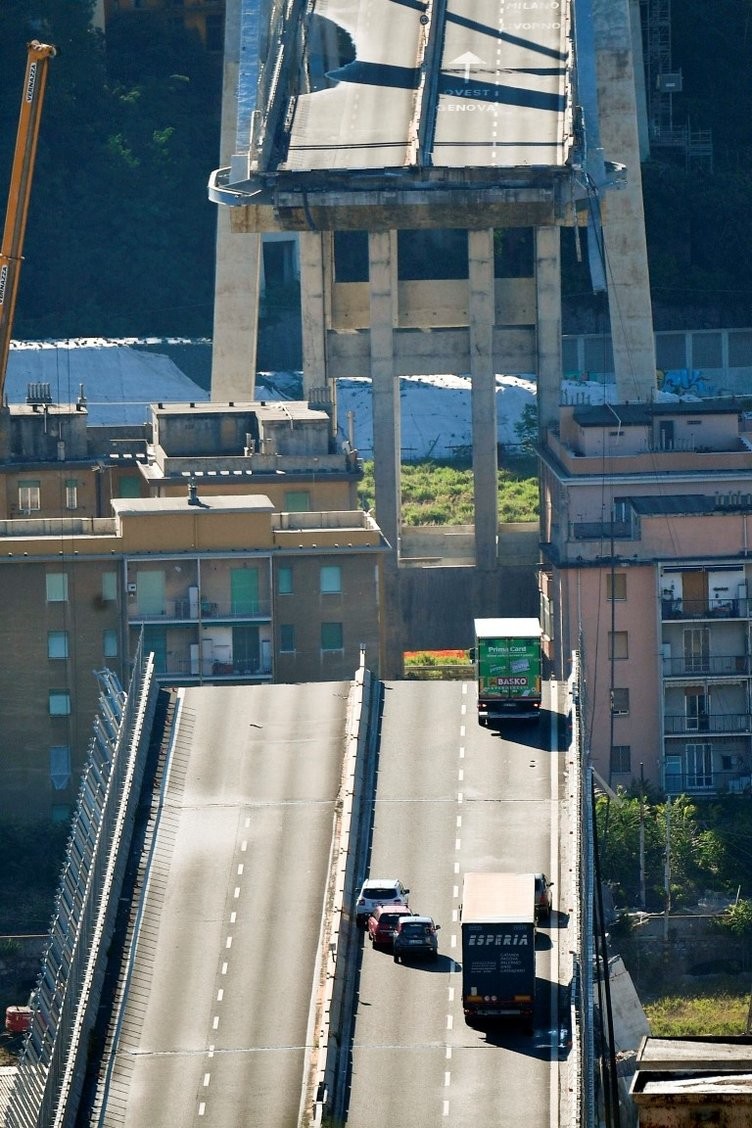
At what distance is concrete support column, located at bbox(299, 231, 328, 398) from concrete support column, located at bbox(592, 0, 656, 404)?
937 cm

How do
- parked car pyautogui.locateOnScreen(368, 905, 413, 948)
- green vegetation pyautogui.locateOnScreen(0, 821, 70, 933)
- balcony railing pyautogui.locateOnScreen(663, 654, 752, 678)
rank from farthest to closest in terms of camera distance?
balcony railing pyautogui.locateOnScreen(663, 654, 752, 678), green vegetation pyautogui.locateOnScreen(0, 821, 70, 933), parked car pyautogui.locateOnScreen(368, 905, 413, 948)

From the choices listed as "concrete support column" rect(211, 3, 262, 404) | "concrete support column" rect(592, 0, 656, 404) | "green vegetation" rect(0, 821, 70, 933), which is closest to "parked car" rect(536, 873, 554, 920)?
"green vegetation" rect(0, 821, 70, 933)

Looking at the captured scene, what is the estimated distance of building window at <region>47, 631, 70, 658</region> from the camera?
259 feet

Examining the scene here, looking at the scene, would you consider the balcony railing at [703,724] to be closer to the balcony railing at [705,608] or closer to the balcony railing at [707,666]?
the balcony railing at [707,666]

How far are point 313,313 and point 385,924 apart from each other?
37173 millimetres

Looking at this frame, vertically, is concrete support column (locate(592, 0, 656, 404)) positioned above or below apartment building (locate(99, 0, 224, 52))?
below

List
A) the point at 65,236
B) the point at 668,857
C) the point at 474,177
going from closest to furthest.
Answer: the point at 668,857 < the point at 474,177 < the point at 65,236

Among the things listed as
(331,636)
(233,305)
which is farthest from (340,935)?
(233,305)

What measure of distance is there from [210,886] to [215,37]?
270 feet

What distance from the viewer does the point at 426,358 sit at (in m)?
94.2

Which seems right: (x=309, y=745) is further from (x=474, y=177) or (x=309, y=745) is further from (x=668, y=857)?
(x=474, y=177)

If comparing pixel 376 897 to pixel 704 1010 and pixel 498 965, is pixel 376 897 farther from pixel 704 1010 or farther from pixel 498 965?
pixel 704 1010

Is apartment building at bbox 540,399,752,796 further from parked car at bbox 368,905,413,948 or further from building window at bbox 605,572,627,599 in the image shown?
parked car at bbox 368,905,413,948

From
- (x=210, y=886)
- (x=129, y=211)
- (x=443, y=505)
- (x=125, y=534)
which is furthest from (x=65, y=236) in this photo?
(x=210, y=886)
